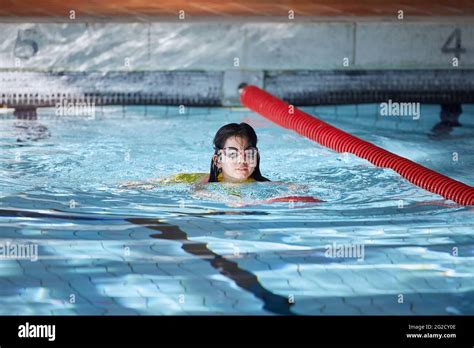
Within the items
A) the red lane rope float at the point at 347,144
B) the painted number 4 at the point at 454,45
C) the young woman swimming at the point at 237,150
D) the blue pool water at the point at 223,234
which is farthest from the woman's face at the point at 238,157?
the painted number 4 at the point at 454,45

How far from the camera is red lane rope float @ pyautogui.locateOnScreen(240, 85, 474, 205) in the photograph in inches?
209

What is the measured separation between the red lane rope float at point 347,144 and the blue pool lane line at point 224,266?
1592 millimetres

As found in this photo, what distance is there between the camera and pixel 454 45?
8492 millimetres

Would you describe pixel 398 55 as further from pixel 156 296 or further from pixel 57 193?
pixel 156 296

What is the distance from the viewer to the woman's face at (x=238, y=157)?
5.01 m

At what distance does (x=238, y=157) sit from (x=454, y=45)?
4054mm

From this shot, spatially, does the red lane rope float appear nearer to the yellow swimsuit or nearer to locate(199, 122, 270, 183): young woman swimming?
locate(199, 122, 270, 183): young woman swimming

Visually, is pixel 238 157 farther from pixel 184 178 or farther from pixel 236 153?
pixel 184 178

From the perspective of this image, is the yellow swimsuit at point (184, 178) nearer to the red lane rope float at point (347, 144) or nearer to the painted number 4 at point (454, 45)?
the red lane rope float at point (347, 144)

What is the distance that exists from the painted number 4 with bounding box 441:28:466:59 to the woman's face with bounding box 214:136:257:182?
12.9 feet

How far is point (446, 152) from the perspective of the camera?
6.85m

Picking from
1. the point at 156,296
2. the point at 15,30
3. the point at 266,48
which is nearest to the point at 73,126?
the point at 15,30
